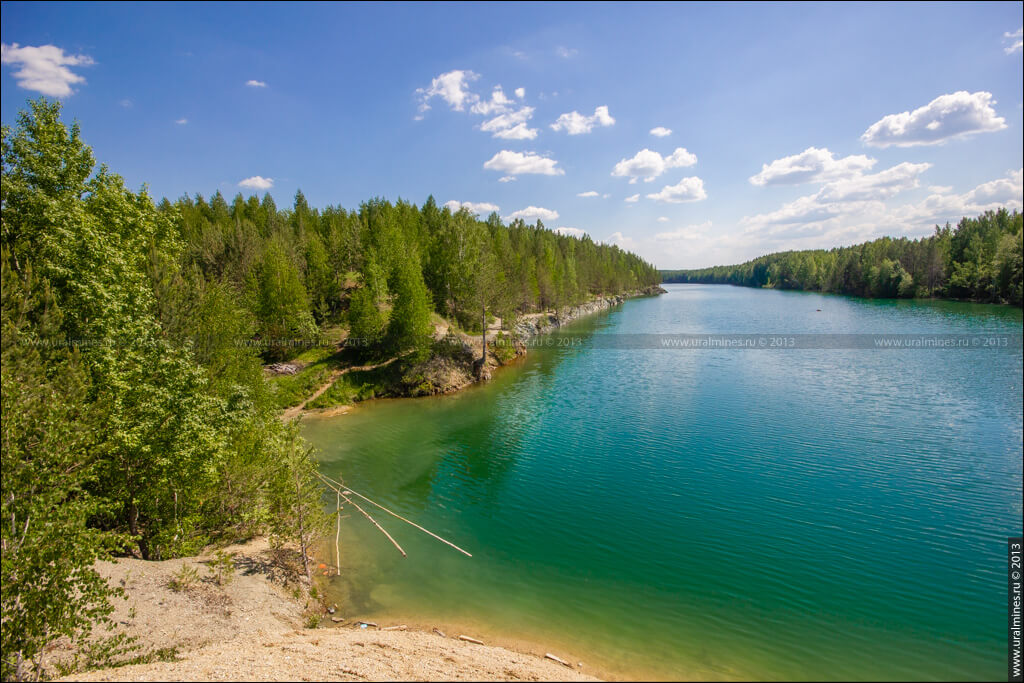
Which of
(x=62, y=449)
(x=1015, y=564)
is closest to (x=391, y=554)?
(x=62, y=449)

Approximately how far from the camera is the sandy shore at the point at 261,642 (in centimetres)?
1042

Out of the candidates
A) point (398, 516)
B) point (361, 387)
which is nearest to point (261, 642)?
point (398, 516)

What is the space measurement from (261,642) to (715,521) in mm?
17766

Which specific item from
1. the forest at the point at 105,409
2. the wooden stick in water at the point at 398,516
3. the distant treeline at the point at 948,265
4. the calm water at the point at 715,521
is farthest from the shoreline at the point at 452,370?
the distant treeline at the point at 948,265

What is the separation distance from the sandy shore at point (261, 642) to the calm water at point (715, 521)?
187 centimetres

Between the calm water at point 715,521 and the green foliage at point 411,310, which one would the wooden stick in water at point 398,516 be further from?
the green foliage at point 411,310

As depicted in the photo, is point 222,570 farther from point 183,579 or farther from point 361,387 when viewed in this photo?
point 361,387

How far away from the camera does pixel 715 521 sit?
65.8 ft

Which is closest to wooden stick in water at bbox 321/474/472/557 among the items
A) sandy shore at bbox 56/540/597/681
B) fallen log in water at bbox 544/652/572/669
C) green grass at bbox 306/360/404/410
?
sandy shore at bbox 56/540/597/681

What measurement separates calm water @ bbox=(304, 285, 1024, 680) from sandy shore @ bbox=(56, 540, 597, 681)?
73.5 inches

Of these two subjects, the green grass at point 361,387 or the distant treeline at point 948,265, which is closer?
the green grass at point 361,387

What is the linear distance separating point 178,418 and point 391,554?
9814 millimetres

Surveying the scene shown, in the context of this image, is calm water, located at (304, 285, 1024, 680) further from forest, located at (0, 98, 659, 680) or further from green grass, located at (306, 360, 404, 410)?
forest, located at (0, 98, 659, 680)

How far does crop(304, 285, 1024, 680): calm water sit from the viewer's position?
13.8 meters
